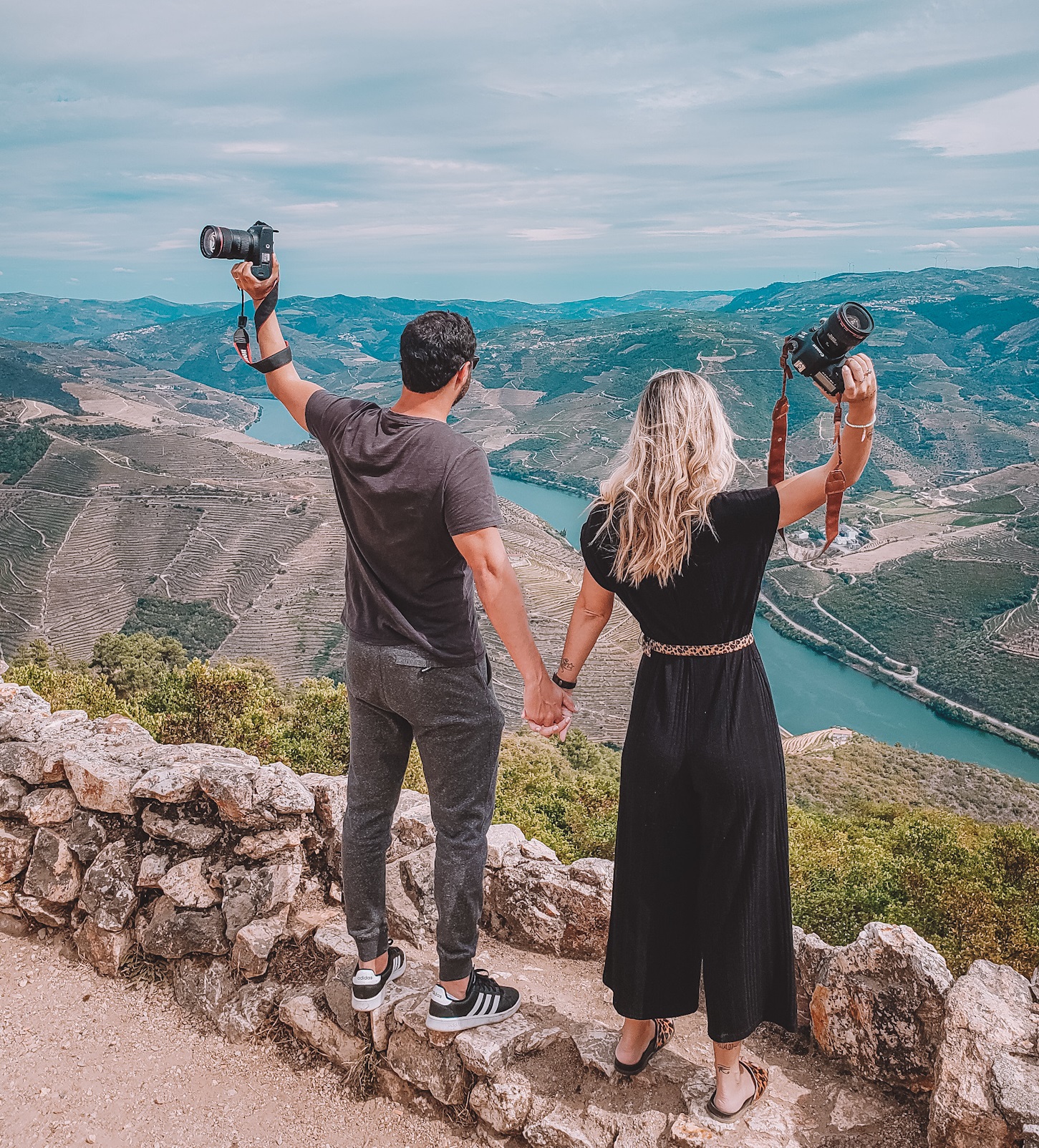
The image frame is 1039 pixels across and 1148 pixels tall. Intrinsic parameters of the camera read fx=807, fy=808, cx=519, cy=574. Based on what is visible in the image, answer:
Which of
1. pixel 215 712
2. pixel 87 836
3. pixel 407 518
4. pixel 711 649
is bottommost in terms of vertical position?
pixel 215 712

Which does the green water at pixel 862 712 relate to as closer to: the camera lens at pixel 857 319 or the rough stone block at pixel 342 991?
the rough stone block at pixel 342 991

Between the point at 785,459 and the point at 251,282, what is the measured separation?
194cm

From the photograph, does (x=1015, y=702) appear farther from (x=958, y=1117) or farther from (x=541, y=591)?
(x=958, y=1117)

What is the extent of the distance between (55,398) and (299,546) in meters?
76.8

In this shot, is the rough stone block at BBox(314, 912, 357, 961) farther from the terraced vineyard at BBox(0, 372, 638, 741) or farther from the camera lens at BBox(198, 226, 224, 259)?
the terraced vineyard at BBox(0, 372, 638, 741)

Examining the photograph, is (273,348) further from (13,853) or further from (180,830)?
(13,853)

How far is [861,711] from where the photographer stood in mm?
66312

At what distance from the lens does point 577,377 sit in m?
187

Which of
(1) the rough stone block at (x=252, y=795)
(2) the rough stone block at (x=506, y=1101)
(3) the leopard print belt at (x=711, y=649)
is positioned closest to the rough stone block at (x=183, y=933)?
(1) the rough stone block at (x=252, y=795)

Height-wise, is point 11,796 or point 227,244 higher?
point 227,244

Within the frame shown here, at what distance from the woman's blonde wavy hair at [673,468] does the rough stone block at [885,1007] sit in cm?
174

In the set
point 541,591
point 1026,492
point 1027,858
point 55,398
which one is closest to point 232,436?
point 55,398

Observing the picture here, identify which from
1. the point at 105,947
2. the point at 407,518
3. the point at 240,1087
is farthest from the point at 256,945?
the point at 407,518

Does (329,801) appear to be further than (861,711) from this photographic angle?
No
